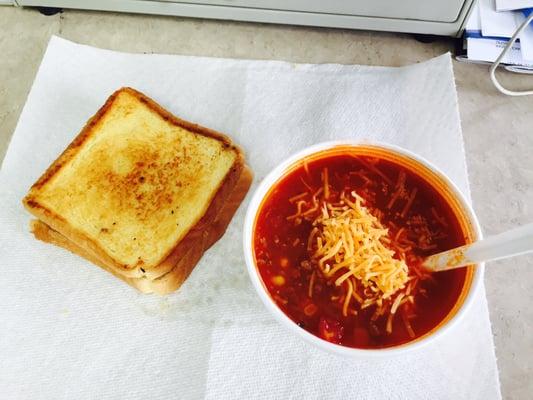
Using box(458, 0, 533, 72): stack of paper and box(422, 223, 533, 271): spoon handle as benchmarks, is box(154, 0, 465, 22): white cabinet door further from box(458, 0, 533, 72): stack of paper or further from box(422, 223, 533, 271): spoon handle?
box(422, 223, 533, 271): spoon handle

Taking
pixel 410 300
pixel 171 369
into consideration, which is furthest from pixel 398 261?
pixel 171 369

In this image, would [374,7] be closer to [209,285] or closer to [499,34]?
[499,34]

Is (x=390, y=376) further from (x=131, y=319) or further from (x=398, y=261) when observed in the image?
(x=131, y=319)

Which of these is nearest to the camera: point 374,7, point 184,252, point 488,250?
point 488,250

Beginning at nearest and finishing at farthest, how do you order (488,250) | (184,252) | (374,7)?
(488,250)
(184,252)
(374,7)

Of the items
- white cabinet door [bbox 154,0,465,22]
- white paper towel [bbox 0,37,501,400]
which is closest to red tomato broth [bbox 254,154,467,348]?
white paper towel [bbox 0,37,501,400]

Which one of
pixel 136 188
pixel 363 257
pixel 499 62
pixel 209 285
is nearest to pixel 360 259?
pixel 363 257

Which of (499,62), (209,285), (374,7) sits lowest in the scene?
(209,285)
